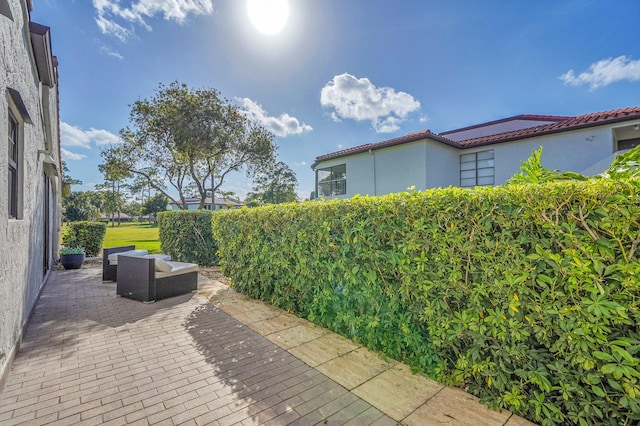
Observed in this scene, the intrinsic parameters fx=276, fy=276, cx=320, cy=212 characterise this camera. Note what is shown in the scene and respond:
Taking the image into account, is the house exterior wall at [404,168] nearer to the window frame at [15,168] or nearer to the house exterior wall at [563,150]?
the house exterior wall at [563,150]

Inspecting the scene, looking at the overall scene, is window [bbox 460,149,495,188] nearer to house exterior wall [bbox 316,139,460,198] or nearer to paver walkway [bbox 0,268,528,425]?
house exterior wall [bbox 316,139,460,198]

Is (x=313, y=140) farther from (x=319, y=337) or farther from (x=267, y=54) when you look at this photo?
(x=319, y=337)

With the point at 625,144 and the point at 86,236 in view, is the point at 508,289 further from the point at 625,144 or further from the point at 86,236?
the point at 86,236

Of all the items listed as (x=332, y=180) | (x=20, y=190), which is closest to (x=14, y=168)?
(x=20, y=190)

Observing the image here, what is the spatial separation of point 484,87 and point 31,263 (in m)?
14.0

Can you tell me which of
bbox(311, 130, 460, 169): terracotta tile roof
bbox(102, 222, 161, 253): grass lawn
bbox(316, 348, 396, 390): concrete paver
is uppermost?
bbox(311, 130, 460, 169): terracotta tile roof

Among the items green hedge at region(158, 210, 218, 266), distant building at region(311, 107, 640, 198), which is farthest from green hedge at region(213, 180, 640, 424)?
distant building at region(311, 107, 640, 198)

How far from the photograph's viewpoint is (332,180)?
17484mm

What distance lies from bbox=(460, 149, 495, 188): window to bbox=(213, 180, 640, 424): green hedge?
39.0 ft

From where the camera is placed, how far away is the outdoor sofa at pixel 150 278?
224 inches

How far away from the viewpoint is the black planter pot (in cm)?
928

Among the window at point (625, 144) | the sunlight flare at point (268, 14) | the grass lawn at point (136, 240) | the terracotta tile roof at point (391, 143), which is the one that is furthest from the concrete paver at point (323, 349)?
the window at point (625, 144)

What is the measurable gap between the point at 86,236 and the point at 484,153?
18373 mm

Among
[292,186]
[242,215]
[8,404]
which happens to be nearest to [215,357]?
[8,404]
